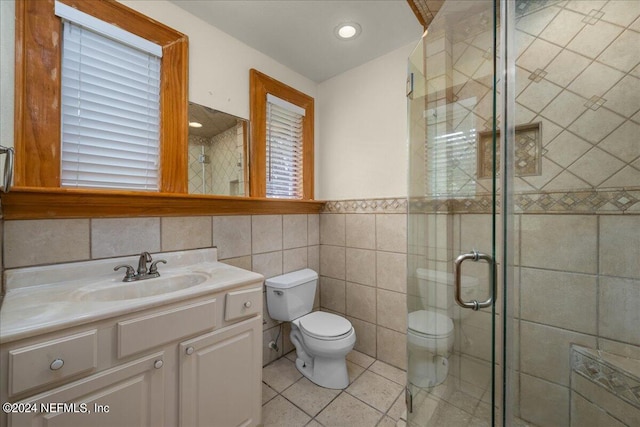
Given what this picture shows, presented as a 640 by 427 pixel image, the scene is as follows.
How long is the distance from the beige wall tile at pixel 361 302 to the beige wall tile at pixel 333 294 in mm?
61

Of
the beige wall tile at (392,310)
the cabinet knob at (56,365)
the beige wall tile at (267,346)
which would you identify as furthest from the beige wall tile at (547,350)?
the cabinet knob at (56,365)

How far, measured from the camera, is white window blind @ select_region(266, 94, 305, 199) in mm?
1936

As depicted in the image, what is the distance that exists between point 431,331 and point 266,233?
1.23m

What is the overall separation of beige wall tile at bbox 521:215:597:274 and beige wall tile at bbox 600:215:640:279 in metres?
0.03

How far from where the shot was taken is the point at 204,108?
1548mm

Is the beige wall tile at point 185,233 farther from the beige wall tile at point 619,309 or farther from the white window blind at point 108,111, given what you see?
the beige wall tile at point 619,309

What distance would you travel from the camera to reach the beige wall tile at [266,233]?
1.75 m

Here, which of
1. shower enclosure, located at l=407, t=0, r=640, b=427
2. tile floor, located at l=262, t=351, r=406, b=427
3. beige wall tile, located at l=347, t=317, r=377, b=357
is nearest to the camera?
shower enclosure, located at l=407, t=0, r=640, b=427

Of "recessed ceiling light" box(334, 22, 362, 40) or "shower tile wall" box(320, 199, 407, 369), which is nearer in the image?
"recessed ceiling light" box(334, 22, 362, 40)

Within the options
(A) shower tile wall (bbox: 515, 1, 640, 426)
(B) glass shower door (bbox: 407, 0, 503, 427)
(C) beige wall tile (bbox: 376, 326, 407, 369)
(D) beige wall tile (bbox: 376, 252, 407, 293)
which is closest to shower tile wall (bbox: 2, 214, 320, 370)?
(D) beige wall tile (bbox: 376, 252, 407, 293)

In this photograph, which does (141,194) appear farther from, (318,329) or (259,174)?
(318,329)

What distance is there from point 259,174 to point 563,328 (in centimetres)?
196

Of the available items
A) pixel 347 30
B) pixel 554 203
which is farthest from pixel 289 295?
pixel 347 30

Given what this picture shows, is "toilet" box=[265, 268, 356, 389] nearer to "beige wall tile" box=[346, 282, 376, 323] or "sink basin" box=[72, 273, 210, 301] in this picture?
"beige wall tile" box=[346, 282, 376, 323]
